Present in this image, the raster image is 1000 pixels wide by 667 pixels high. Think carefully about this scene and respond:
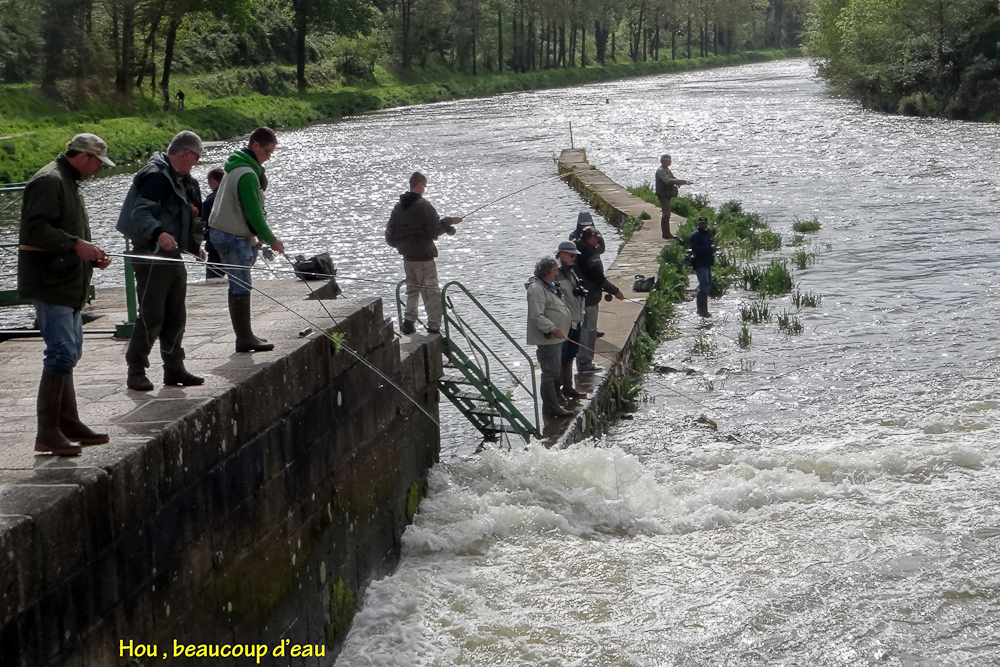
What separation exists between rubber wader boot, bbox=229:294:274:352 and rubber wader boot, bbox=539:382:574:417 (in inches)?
156

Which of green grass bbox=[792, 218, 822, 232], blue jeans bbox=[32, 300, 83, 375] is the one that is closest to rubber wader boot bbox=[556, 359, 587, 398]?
blue jeans bbox=[32, 300, 83, 375]

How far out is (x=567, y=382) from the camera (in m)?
12.0

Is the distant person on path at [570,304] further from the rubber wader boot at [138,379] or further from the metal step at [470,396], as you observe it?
the rubber wader boot at [138,379]

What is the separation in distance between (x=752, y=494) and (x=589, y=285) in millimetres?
3015

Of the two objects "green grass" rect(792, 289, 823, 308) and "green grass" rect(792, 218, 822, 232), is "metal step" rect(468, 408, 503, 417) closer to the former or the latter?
"green grass" rect(792, 289, 823, 308)

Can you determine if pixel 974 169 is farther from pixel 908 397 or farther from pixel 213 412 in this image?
pixel 213 412

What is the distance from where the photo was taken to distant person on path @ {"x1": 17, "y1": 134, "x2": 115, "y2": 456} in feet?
18.6

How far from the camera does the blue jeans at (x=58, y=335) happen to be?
577 cm

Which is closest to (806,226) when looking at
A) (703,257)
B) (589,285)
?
(703,257)

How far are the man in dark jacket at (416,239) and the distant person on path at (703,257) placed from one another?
5.86 m

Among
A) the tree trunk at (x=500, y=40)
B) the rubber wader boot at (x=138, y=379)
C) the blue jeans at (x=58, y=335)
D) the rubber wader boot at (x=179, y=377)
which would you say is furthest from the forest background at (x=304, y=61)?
the blue jeans at (x=58, y=335)

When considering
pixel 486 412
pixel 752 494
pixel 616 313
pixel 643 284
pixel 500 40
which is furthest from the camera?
pixel 500 40

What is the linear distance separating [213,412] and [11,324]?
232 inches

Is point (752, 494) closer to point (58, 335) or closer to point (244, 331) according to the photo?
point (244, 331)
